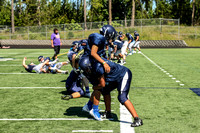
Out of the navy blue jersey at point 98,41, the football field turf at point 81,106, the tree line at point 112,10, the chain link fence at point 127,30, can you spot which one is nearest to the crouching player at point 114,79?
the navy blue jersey at point 98,41

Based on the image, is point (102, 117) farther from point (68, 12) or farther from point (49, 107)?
point (68, 12)

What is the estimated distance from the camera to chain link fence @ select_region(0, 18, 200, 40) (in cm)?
3806

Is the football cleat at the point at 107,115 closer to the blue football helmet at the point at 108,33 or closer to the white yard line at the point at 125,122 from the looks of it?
the white yard line at the point at 125,122

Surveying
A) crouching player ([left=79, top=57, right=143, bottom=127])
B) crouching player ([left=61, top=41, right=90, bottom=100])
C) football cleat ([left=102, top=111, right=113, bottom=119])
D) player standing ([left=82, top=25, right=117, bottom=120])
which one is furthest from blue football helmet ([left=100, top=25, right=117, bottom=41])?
crouching player ([left=61, top=41, right=90, bottom=100])

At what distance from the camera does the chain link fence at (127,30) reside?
3806 cm

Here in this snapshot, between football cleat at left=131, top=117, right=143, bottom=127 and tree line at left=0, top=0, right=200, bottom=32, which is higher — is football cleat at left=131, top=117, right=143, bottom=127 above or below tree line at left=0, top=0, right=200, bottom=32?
below

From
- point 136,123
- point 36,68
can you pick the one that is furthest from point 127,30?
point 136,123

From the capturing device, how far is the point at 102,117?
5441 millimetres

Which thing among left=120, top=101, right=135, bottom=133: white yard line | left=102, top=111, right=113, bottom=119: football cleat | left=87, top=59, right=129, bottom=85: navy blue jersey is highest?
Answer: left=87, top=59, right=129, bottom=85: navy blue jersey

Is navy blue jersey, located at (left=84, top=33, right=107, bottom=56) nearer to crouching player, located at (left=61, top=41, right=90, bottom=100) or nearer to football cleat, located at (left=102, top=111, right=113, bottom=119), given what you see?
football cleat, located at (left=102, top=111, right=113, bottom=119)

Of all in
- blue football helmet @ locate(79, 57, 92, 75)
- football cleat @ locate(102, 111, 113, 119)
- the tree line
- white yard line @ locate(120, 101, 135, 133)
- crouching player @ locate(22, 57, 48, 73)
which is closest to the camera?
white yard line @ locate(120, 101, 135, 133)

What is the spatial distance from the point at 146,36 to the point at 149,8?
4495cm

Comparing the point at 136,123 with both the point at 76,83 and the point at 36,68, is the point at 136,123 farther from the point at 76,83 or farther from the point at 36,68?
the point at 36,68

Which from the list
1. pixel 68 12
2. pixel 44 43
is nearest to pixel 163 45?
pixel 44 43
